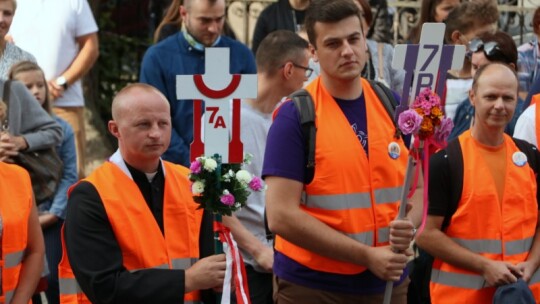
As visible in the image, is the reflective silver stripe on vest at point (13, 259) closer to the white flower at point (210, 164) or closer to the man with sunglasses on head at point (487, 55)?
the white flower at point (210, 164)

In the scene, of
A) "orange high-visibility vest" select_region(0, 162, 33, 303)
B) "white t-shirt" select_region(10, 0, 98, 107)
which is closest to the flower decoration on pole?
"orange high-visibility vest" select_region(0, 162, 33, 303)

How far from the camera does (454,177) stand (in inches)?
265

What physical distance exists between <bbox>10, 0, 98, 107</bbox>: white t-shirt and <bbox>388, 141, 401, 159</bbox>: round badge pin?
4.17 m

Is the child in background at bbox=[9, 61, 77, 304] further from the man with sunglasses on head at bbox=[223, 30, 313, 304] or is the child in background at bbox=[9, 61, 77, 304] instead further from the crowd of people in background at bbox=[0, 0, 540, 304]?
the man with sunglasses on head at bbox=[223, 30, 313, 304]

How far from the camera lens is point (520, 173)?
6.77 meters

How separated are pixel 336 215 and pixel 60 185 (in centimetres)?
277

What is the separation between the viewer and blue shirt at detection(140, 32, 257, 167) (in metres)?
8.16

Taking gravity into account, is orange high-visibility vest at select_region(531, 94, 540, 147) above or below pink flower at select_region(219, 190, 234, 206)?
above

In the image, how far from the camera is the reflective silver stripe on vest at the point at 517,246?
671 cm

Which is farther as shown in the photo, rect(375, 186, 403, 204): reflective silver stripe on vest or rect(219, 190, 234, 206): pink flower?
rect(375, 186, 403, 204): reflective silver stripe on vest

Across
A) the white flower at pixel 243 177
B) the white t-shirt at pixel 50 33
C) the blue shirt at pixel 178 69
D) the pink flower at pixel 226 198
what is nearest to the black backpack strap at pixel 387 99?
the white flower at pixel 243 177

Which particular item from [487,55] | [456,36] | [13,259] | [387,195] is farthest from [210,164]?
[456,36]

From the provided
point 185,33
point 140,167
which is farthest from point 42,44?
point 140,167

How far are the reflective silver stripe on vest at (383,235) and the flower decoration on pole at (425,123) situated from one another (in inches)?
14.8
